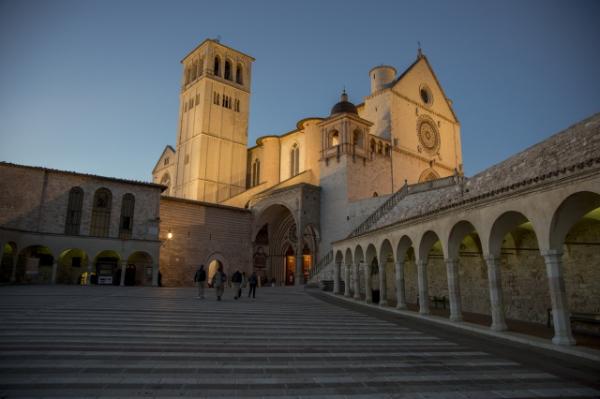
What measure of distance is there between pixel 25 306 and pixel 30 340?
529 centimetres

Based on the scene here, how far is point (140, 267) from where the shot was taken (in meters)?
27.2

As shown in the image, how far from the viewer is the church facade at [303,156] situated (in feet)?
99.4

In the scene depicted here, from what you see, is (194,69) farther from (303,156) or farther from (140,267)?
(140,267)

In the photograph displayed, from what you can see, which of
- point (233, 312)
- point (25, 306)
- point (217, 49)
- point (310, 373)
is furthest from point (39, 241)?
point (217, 49)

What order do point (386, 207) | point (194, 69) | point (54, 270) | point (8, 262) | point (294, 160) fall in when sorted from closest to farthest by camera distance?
1. point (8, 262)
2. point (54, 270)
3. point (386, 207)
4. point (294, 160)
5. point (194, 69)

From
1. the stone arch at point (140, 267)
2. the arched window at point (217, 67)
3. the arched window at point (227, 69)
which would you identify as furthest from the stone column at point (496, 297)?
the arched window at point (227, 69)

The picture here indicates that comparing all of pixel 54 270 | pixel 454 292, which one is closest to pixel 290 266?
pixel 54 270

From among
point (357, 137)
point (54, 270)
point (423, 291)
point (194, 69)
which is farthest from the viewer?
point (194, 69)

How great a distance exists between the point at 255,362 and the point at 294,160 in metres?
35.7

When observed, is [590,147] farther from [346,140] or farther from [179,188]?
[179,188]

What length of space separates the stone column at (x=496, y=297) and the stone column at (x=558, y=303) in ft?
5.41

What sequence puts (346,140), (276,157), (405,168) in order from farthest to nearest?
(276,157), (405,168), (346,140)

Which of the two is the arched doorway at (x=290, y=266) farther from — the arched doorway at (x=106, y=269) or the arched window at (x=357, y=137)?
the arched doorway at (x=106, y=269)

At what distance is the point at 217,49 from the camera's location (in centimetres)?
4809
